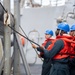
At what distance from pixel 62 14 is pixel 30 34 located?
5.22 ft

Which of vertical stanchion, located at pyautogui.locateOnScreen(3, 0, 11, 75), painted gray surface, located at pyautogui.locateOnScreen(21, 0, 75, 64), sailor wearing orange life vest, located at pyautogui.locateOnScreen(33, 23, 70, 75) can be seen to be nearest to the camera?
vertical stanchion, located at pyautogui.locateOnScreen(3, 0, 11, 75)

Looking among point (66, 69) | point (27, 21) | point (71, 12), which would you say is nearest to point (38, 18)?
point (27, 21)

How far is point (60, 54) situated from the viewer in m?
4.59

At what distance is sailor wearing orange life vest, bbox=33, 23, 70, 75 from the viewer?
4.50 meters

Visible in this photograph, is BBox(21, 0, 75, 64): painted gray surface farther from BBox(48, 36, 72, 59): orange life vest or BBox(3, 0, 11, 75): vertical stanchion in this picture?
BBox(3, 0, 11, 75): vertical stanchion

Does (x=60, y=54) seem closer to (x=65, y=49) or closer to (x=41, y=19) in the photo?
(x=65, y=49)

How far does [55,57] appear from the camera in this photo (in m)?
4.64

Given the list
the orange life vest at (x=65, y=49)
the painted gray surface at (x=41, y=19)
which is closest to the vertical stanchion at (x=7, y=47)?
the orange life vest at (x=65, y=49)

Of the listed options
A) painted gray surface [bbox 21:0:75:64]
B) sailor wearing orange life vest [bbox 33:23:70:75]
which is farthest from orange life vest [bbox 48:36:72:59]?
painted gray surface [bbox 21:0:75:64]

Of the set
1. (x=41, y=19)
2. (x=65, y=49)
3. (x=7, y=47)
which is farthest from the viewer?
(x=41, y=19)

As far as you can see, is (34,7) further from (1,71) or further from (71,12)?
(1,71)

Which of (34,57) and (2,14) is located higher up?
(2,14)

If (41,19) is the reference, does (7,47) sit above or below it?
above

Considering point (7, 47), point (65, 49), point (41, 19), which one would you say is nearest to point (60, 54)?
point (65, 49)
